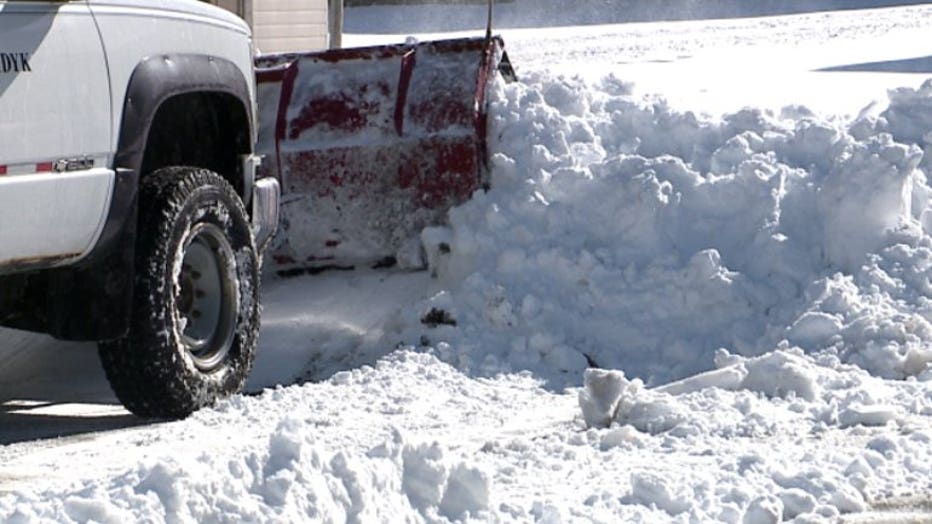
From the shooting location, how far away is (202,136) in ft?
26.9

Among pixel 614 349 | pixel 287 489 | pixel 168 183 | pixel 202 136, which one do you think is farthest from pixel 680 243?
pixel 287 489

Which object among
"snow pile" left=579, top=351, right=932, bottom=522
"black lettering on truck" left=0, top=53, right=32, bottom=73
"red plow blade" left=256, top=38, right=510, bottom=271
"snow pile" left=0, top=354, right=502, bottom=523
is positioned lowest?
"snow pile" left=579, top=351, right=932, bottom=522

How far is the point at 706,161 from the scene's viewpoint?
31.0 ft

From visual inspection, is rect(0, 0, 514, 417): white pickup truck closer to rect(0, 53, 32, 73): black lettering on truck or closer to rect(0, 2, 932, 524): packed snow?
rect(0, 53, 32, 73): black lettering on truck

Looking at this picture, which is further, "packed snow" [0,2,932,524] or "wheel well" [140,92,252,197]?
"wheel well" [140,92,252,197]

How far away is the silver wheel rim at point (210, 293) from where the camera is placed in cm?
779

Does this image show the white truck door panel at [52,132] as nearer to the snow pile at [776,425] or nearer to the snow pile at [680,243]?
the snow pile at [776,425]

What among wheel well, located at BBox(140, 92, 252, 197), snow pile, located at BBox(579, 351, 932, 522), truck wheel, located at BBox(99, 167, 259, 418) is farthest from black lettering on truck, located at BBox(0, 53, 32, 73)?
snow pile, located at BBox(579, 351, 932, 522)

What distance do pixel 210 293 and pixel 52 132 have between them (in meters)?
1.30

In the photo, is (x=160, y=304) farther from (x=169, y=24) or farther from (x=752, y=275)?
(x=752, y=275)

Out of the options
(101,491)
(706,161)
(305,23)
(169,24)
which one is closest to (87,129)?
(169,24)

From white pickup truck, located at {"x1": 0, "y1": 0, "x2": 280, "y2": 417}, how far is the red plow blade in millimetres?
1384

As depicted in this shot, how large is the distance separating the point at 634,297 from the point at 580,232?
504 mm

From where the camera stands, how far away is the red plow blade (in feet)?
31.6
